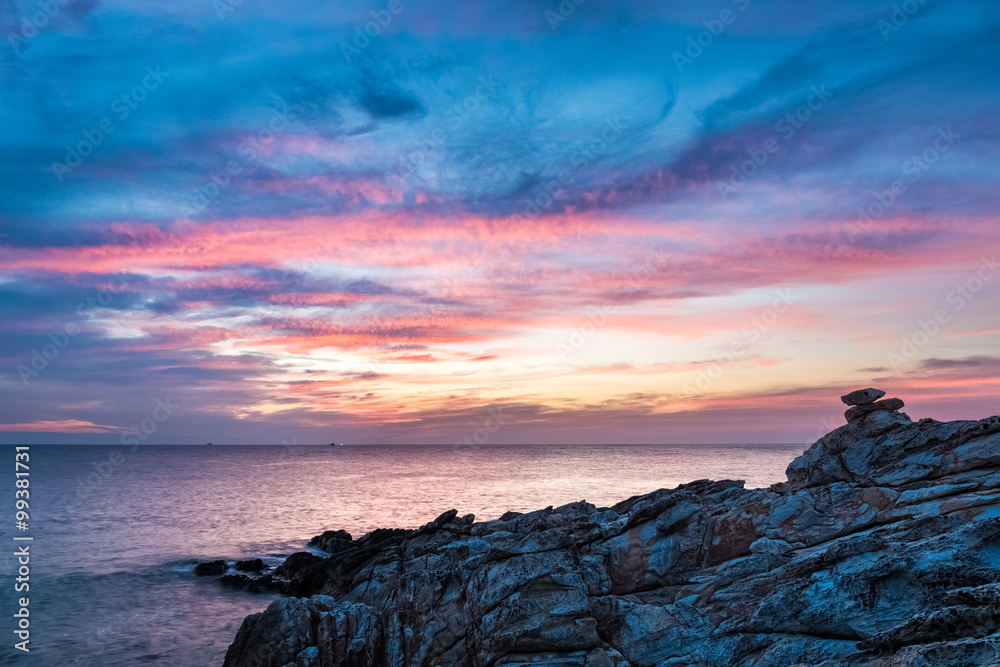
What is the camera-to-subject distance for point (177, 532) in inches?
3159

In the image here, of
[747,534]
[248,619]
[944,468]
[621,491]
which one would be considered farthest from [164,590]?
[621,491]

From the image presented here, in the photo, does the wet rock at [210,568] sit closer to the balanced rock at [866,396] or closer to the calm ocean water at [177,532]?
the calm ocean water at [177,532]

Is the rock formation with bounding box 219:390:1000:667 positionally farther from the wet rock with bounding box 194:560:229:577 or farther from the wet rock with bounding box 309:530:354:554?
the wet rock with bounding box 309:530:354:554

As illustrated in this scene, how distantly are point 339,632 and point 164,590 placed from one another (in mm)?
35984

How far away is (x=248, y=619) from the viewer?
1005 inches

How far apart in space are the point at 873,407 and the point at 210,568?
189 feet

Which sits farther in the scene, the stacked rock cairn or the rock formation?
the stacked rock cairn

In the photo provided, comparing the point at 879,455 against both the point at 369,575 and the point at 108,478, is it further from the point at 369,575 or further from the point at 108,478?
the point at 108,478

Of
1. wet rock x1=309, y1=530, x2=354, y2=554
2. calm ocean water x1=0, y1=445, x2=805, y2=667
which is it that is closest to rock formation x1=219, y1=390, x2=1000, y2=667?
calm ocean water x1=0, y1=445, x2=805, y2=667

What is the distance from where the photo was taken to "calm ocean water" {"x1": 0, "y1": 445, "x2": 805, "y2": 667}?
38.6 meters

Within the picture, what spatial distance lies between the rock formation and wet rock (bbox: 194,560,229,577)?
32773 mm

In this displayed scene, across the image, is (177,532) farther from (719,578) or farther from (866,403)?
(866,403)

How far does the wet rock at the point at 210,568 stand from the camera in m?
57.3

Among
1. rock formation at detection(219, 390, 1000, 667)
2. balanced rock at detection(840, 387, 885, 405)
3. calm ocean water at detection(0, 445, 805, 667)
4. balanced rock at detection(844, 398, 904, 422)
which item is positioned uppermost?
balanced rock at detection(840, 387, 885, 405)
